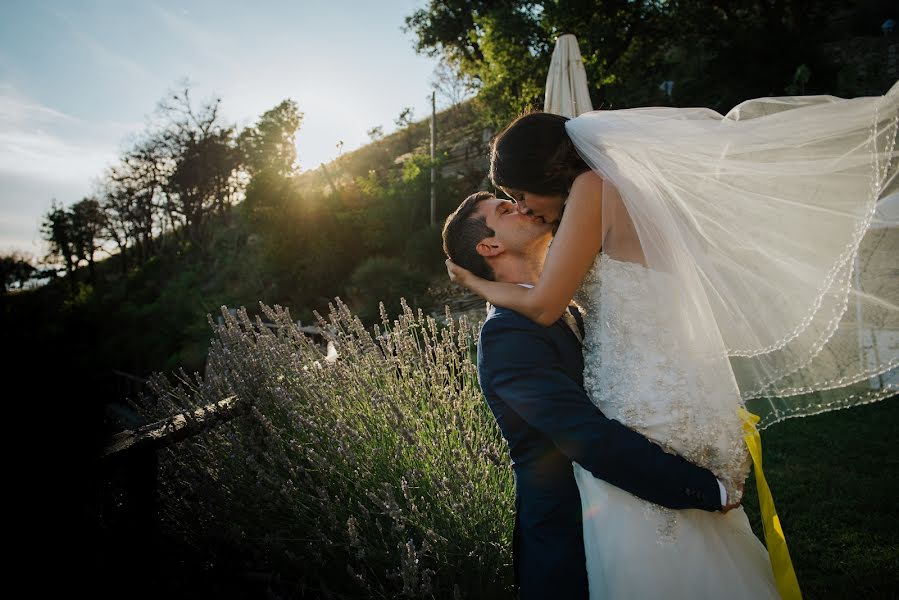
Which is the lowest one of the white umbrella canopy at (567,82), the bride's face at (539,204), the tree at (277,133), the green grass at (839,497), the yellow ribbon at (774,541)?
the green grass at (839,497)

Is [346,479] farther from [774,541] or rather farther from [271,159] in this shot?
[271,159]

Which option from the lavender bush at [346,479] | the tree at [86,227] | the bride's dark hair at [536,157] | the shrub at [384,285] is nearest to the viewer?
the bride's dark hair at [536,157]

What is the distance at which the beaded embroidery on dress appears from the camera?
1418mm

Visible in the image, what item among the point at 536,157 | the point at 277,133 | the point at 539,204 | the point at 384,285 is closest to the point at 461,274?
the point at 539,204

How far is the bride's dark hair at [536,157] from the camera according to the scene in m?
1.76

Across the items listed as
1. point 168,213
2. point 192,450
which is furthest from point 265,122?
point 192,450

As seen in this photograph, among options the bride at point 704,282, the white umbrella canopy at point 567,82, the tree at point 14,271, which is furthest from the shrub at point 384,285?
the tree at point 14,271

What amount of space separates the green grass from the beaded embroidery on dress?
1.91 m

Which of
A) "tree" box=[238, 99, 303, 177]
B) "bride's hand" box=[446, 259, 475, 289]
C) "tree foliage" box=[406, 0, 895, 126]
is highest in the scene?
"tree" box=[238, 99, 303, 177]

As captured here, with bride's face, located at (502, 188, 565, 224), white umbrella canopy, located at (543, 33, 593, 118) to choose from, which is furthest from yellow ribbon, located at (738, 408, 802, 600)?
white umbrella canopy, located at (543, 33, 593, 118)

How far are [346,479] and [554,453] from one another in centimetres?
126

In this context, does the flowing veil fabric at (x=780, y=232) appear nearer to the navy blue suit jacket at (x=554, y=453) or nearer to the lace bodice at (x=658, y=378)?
the lace bodice at (x=658, y=378)

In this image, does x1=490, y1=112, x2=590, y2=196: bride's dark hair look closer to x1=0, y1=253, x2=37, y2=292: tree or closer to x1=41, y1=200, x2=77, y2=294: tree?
x1=0, y1=253, x2=37, y2=292: tree

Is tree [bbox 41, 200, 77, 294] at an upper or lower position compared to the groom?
upper
